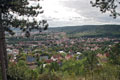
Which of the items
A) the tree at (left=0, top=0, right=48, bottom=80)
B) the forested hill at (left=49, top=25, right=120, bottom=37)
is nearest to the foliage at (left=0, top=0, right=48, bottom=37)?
the tree at (left=0, top=0, right=48, bottom=80)

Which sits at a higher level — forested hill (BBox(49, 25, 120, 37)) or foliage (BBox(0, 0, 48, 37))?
foliage (BBox(0, 0, 48, 37))

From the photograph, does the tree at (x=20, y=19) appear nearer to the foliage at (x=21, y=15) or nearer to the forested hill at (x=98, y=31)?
the foliage at (x=21, y=15)

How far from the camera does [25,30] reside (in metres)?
7.64

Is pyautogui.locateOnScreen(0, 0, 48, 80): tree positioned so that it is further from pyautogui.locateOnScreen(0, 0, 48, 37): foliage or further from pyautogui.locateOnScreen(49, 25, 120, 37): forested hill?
pyautogui.locateOnScreen(49, 25, 120, 37): forested hill

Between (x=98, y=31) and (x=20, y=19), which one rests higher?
(x=20, y=19)

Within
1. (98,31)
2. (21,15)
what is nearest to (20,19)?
(21,15)

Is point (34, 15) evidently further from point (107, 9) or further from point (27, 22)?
point (107, 9)

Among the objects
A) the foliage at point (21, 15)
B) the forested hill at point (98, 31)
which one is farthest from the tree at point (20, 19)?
the forested hill at point (98, 31)

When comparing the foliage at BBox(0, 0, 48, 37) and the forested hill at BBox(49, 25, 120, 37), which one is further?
the forested hill at BBox(49, 25, 120, 37)

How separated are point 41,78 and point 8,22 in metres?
3.28

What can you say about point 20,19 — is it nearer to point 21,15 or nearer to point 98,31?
point 21,15

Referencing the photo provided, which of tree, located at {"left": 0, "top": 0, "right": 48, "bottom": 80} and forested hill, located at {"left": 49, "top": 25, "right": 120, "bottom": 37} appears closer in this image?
tree, located at {"left": 0, "top": 0, "right": 48, "bottom": 80}

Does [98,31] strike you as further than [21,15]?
Yes

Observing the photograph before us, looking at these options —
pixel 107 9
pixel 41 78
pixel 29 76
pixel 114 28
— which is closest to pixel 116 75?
pixel 107 9
